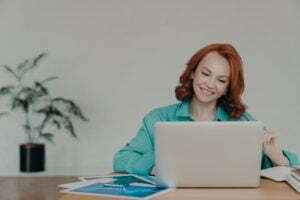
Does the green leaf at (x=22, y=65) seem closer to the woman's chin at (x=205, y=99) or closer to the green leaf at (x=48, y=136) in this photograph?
the green leaf at (x=48, y=136)

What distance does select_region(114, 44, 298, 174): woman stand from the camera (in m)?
2.08

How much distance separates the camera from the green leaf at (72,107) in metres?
5.42

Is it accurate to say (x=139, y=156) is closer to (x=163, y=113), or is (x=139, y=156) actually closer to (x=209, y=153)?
(x=163, y=113)

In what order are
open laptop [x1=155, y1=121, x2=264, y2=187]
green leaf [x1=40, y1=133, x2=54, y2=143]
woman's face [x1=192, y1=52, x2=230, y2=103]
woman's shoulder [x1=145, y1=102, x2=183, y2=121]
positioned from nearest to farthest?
open laptop [x1=155, y1=121, x2=264, y2=187] → woman's face [x1=192, y1=52, x2=230, y2=103] → woman's shoulder [x1=145, y1=102, x2=183, y2=121] → green leaf [x1=40, y1=133, x2=54, y2=143]

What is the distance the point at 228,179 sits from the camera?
65.4 inches

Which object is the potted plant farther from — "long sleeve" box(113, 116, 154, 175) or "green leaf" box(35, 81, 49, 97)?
"long sleeve" box(113, 116, 154, 175)

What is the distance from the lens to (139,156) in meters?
2.15

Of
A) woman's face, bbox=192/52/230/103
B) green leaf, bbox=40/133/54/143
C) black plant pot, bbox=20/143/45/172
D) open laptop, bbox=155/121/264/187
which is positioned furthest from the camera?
green leaf, bbox=40/133/54/143

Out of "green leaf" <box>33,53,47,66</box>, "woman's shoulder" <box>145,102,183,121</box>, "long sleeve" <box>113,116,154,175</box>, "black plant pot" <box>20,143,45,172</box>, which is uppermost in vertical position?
"green leaf" <box>33,53,47,66</box>

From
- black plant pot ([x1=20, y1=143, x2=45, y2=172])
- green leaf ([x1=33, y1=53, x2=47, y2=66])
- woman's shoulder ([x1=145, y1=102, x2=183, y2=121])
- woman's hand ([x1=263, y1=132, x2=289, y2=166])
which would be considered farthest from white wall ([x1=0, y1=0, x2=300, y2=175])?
woman's hand ([x1=263, y1=132, x2=289, y2=166])

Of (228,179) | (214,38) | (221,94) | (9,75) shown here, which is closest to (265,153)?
(221,94)

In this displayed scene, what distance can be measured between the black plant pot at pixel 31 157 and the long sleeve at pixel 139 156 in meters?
3.13

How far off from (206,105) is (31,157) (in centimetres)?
330

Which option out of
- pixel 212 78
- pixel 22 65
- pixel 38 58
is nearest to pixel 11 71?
pixel 22 65
